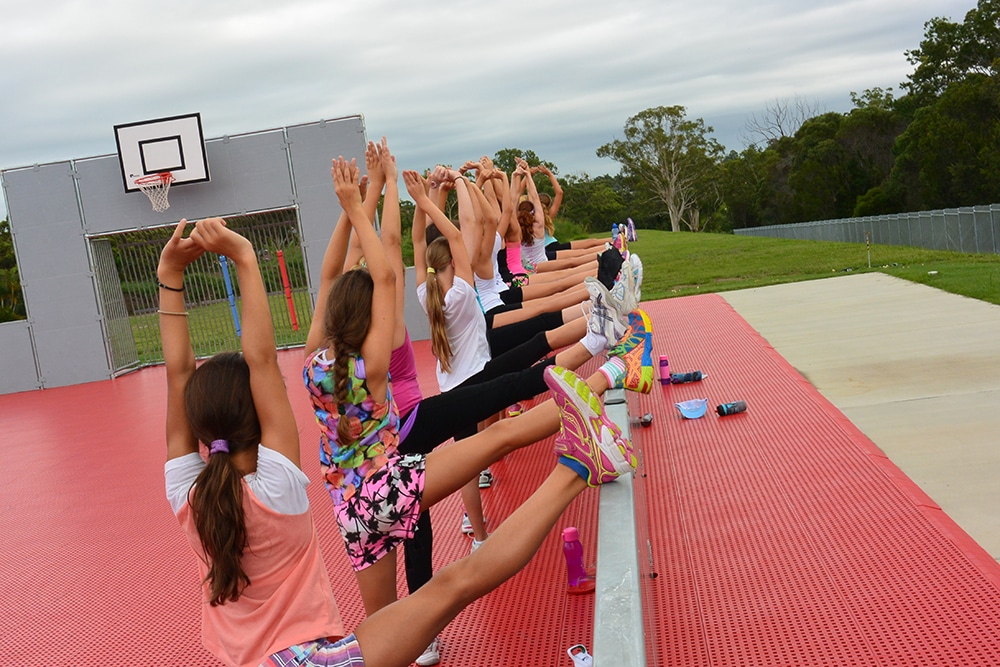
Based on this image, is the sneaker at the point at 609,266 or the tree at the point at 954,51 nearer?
the sneaker at the point at 609,266

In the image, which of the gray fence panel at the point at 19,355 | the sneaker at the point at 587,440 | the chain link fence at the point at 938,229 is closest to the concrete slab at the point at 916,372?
the sneaker at the point at 587,440

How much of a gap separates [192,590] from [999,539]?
418 cm

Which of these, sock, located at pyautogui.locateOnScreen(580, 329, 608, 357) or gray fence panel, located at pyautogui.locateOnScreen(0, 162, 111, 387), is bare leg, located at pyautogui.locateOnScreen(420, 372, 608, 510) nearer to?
sock, located at pyautogui.locateOnScreen(580, 329, 608, 357)

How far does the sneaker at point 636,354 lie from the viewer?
4.63 meters

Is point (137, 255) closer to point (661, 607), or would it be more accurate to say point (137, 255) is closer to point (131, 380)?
point (131, 380)

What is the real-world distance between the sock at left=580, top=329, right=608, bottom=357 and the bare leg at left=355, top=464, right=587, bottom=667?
2499mm

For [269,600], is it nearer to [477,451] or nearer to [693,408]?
[477,451]

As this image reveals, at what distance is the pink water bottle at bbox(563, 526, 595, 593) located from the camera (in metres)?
4.06

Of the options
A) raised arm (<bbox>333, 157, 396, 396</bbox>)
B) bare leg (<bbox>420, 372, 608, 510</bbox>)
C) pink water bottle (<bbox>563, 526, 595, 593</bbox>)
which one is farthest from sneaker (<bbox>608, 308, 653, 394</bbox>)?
raised arm (<bbox>333, 157, 396, 396</bbox>)

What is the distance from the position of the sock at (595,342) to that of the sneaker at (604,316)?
20 mm

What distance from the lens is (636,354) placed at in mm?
4938

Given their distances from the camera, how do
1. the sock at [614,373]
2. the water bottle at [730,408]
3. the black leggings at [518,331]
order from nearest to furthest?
the sock at [614,373] → the black leggings at [518,331] → the water bottle at [730,408]

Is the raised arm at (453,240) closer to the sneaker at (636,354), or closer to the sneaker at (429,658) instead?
the sneaker at (636,354)

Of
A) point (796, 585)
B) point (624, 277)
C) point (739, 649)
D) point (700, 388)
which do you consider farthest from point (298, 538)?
point (700, 388)
